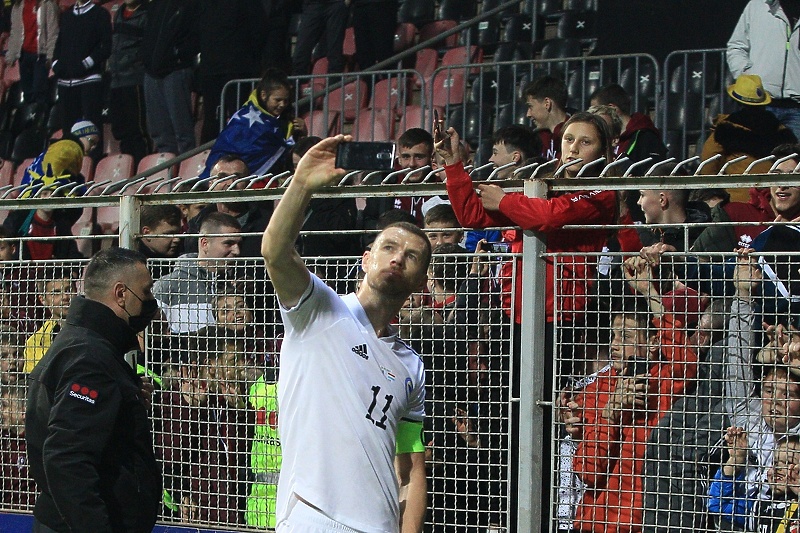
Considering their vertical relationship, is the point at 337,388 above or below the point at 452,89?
below

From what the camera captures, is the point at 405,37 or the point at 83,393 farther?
the point at 405,37

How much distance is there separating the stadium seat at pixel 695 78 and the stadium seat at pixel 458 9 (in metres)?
3.12

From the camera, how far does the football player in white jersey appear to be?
4184 mm

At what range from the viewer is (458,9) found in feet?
43.5

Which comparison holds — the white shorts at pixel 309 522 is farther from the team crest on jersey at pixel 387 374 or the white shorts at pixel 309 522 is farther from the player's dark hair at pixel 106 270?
the player's dark hair at pixel 106 270

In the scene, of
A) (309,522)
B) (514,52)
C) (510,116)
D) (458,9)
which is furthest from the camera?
(458,9)

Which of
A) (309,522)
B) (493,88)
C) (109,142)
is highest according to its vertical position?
(493,88)

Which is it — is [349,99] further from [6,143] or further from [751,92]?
[6,143]

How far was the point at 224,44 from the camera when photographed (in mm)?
12211

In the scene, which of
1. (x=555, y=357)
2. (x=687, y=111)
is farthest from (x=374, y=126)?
(x=555, y=357)

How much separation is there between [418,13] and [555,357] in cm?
899

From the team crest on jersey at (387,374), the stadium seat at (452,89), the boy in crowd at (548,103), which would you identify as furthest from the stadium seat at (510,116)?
the team crest on jersey at (387,374)

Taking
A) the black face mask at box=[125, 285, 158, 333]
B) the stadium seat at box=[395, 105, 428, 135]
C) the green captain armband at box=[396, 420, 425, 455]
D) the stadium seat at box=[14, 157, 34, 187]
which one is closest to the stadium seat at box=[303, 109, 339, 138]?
the stadium seat at box=[395, 105, 428, 135]

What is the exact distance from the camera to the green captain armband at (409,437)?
15.5ft
